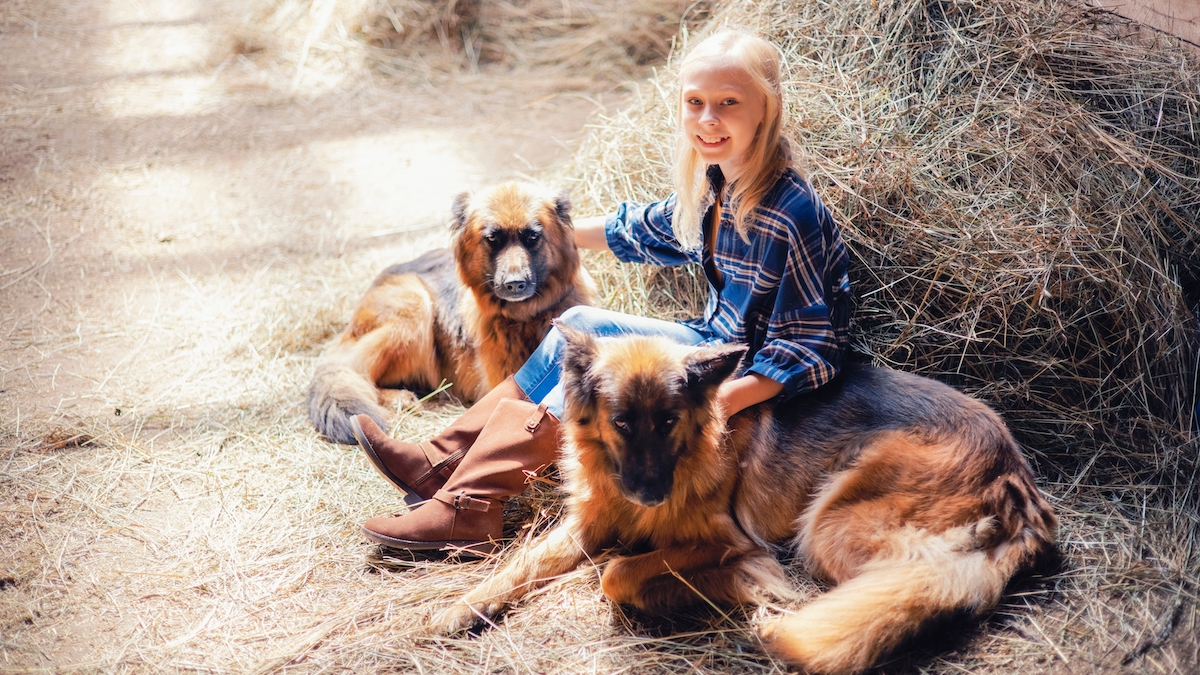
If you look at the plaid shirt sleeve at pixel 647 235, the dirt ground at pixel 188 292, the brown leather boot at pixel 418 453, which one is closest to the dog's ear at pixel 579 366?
the brown leather boot at pixel 418 453

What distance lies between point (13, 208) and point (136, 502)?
12.3ft

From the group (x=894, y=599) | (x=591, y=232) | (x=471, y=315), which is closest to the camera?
(x=894, y=599)

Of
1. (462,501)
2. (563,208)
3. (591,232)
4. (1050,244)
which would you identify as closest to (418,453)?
(462,501)

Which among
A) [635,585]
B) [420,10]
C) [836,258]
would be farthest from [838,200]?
[420,10]

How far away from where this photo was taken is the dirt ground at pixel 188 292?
3.07 m

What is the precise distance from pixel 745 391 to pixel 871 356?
110 centimetres

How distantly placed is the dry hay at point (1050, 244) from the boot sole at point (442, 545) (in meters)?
1.82

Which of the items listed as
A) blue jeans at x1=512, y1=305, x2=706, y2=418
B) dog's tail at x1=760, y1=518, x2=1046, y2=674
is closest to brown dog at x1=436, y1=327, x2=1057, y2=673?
dog's tail at x1=760, y1=518, x2=1046, y2=674

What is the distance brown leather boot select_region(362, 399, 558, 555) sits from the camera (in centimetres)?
320

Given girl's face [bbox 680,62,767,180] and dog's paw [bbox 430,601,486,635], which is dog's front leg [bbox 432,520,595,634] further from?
girl's face [bbox 680,62,767,180]

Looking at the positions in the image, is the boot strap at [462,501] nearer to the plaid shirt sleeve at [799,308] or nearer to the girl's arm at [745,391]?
the girl's arm at [745,391]

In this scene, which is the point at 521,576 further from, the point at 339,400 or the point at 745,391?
the point at 339,400

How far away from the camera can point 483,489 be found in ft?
10.7

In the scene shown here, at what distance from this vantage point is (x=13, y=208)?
5.89 m
